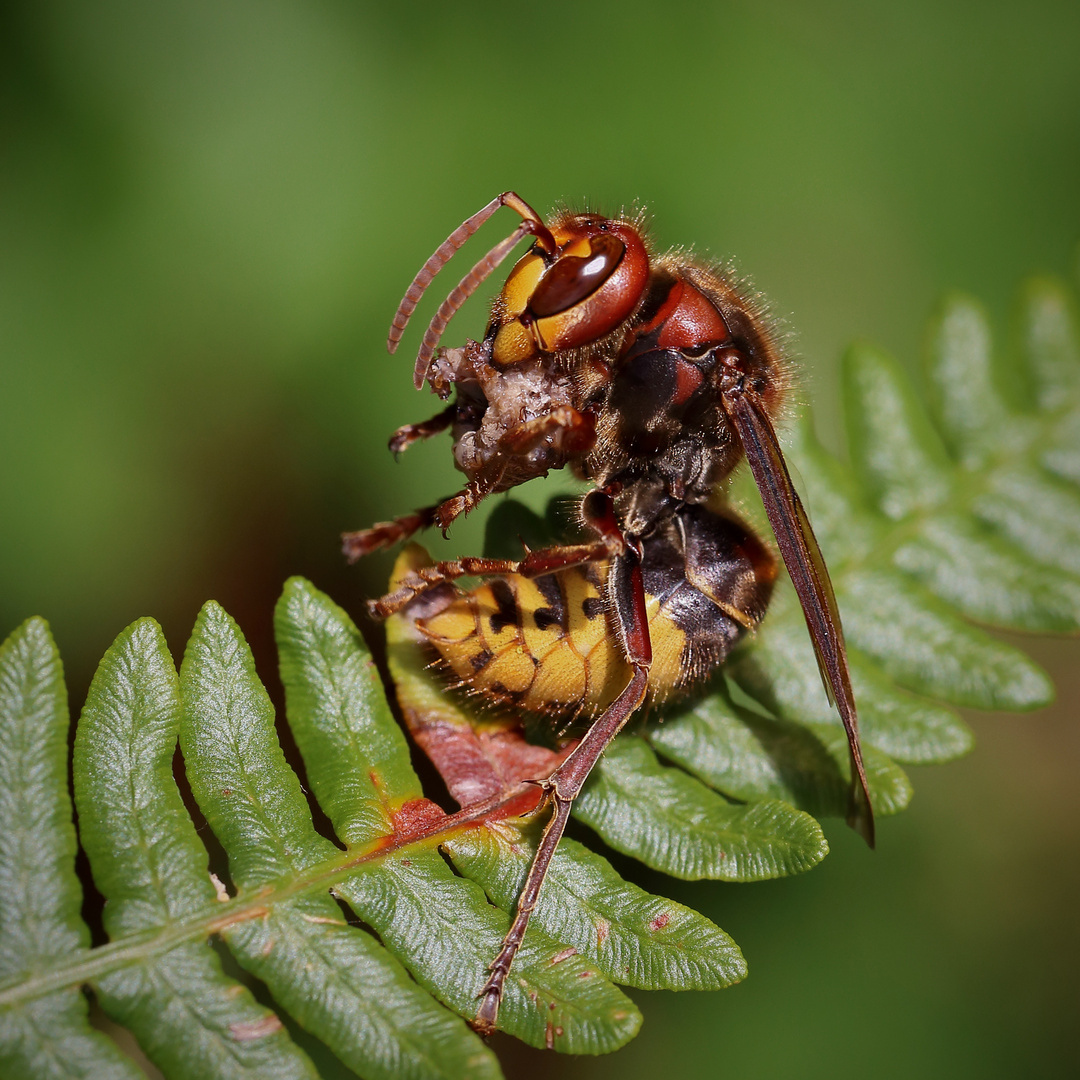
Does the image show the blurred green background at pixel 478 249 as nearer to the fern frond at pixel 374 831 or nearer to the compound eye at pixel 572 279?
the fern frond at pixel 374 831

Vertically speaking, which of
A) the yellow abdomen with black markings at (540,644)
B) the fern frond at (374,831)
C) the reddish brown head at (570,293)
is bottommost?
the fern frond at (374,831)

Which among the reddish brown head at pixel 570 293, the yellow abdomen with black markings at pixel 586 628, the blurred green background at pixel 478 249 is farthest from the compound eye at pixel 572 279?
the blurred green background at pixel 478 249

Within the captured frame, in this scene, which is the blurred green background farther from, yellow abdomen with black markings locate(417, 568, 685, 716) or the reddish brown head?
the reddish brown head

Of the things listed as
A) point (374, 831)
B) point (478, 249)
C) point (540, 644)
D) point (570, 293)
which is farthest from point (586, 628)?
point (478, 249)

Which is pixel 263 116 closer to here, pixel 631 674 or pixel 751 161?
pixel 751 161

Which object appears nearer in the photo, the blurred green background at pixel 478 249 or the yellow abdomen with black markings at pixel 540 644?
the yellow abdomen with black markings at pixel 540 644

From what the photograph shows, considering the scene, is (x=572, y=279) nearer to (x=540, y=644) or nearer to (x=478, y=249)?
(x=540, y=644)

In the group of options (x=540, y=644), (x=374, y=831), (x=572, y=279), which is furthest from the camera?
(x=540, y=644)
